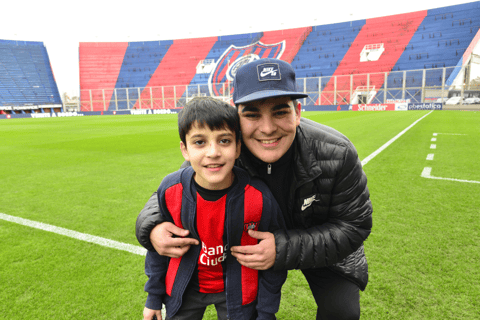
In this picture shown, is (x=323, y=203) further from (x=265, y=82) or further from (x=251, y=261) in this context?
(x=265, y=82)

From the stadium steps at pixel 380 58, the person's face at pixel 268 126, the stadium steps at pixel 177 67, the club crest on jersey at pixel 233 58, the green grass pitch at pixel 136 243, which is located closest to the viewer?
the person's face at pixel 268 126

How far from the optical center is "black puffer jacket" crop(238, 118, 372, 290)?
1.73m

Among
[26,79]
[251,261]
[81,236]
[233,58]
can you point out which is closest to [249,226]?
[251,261]

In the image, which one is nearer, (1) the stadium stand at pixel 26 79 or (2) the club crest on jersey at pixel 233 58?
(1) the stadium stand at pixel 26 79

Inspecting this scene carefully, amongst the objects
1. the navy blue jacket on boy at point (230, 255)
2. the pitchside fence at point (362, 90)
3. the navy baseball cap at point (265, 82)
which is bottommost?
the navy blue jacket on boy at point (230, 255)

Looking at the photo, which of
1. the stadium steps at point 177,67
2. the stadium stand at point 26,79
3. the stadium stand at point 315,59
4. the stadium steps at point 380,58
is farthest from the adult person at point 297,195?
the stadium stand at point 26,79

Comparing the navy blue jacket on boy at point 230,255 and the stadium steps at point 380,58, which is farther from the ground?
the stadium steps at point 380,58

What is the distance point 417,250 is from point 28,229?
3976 millimetres

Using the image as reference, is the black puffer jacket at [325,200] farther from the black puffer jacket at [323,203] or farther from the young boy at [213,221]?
the young boy at [213,221]

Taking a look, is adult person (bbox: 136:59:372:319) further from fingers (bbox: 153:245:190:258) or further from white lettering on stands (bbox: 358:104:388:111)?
white lettering on stands (bbox: 358:104:388:111)

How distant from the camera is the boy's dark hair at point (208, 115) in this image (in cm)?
155

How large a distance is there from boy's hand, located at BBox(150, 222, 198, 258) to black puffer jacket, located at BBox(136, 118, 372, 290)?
0.08 meters

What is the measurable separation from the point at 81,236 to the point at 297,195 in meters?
2.43

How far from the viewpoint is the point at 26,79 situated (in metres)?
46.3
